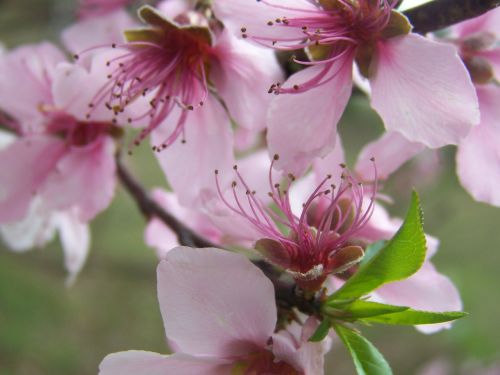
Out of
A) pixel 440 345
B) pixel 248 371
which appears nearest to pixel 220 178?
pixel 248 371

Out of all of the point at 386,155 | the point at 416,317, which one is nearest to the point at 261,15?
the point at 386,155

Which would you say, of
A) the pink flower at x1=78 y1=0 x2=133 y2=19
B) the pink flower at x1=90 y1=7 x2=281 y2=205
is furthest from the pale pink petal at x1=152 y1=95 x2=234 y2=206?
the pink flower at x1=78 y1=0 x2=133 y2=19

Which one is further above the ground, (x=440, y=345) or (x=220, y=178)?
(x=220, y=178)

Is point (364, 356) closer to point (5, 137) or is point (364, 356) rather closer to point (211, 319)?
point (211, 319)

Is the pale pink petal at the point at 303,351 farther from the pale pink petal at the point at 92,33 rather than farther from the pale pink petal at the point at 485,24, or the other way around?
the pale pink petal at the point at 92,33

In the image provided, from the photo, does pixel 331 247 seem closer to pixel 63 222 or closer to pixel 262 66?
pixel 262 66

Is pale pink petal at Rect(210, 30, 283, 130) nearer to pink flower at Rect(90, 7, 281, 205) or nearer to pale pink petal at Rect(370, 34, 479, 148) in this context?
pink flower at Rect(90, 7, 281, 205)
